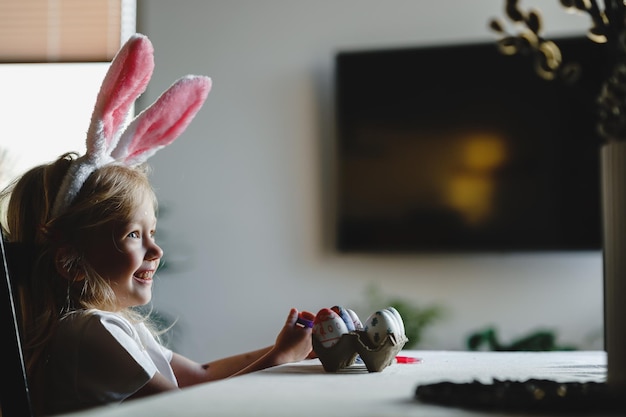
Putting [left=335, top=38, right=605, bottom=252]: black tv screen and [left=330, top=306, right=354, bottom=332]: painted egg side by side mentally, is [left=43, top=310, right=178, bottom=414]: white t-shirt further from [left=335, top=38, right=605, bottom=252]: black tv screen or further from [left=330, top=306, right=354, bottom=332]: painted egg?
[left=335, top=38, right=605, bottom=252]: black tv screen

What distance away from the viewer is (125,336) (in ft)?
3.32

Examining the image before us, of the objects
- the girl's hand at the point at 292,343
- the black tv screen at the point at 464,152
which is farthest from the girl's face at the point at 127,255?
the black tv screen at the point at 464,152

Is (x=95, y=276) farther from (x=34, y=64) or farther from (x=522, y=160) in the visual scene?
(x=34, y=64)

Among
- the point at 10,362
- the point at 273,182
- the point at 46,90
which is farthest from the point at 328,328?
the point at 46,90

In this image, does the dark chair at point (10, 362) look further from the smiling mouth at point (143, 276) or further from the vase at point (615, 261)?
the vase at point (615, 261)

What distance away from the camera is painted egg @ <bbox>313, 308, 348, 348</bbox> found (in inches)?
37.1

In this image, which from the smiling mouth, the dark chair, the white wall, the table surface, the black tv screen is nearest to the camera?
the table surface

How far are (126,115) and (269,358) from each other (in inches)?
16.9

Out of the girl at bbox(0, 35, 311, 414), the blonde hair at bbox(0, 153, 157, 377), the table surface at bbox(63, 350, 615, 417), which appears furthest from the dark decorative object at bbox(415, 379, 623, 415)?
the blonde hair at bbox(0, 153, 157, 377)

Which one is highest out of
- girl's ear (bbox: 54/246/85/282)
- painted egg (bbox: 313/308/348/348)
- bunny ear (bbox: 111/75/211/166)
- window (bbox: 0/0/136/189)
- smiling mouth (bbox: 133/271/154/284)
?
window (bbox: 0/0/136/189)

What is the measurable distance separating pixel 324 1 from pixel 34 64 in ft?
4.31

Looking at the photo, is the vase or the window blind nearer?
the vase

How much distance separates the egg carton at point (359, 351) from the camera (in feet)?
3.00

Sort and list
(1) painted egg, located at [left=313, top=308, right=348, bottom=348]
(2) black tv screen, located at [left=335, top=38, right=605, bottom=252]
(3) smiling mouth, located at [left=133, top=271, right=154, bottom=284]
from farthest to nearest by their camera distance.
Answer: (2) black tv screen, located at [left=335, top=38, right=605, bottom=252], (3) smiling mouth, located at [left=133, top=271, right=154, bottom=284], (1) painted egg, located at [left=313, top=308, right=348, bottom=348]
